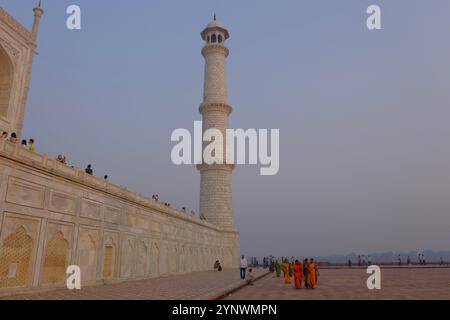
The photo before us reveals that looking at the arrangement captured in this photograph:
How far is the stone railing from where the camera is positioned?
9.60 m

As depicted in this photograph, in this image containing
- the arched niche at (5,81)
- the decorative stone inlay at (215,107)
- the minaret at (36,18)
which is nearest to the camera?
the arched niche at (5,81)

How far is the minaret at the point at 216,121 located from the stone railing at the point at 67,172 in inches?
535

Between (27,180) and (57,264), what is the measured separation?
298 centimetres

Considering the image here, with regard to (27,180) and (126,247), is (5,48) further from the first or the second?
(126,247)

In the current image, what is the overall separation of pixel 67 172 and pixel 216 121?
74.4ft

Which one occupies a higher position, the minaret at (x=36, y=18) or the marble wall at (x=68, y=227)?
the minaret at (x=36, y=18)

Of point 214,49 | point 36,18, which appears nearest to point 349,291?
point 36,18

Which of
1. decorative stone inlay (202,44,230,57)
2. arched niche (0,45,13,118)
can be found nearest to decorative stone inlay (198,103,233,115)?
decorative stone inlay (202,44,230,57)

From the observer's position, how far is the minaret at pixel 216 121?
108ft

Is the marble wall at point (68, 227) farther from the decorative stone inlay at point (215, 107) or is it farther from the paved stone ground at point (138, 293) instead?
the decorative stone inlay at point (215, 107)

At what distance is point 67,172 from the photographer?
11.9 m

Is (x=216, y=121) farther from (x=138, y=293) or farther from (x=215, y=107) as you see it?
(x=138, y=293)

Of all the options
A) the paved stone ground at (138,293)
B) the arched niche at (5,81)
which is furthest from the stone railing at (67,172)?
the arched niche at (5,81)
